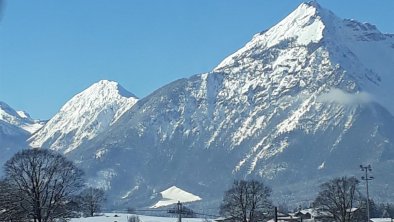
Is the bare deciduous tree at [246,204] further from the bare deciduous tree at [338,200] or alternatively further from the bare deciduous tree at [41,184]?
the bare deciduous tree at [41,184]

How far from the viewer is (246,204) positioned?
487 ft

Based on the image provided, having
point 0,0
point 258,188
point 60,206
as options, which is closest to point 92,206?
point 258,188

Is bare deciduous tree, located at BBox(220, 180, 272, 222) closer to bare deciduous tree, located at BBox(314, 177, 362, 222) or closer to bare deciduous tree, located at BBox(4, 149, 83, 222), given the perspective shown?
bare deciduous tree, located at BBox(314, 177, 362, 222)

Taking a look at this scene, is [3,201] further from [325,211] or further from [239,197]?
[325,211]

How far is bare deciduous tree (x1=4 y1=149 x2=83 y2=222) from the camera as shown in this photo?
361 feet

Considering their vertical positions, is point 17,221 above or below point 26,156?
below

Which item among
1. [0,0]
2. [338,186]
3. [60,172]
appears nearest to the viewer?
[0,0]

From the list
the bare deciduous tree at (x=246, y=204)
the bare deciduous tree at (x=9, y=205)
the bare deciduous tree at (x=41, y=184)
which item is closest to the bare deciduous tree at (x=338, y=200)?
the bare deciduous tree at (x=246, y=204)

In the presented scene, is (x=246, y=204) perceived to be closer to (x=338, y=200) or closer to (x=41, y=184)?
(x=338, y=200)

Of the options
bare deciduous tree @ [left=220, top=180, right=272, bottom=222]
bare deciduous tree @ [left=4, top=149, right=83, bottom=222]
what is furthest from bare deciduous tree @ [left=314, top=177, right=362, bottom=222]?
bare deciduous tree @ [left=4, top=149, right=83, bottom=222]

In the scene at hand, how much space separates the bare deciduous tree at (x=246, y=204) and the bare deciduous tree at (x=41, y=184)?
3732 cm

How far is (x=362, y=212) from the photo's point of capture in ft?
547

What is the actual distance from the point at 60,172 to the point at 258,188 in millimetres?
48510

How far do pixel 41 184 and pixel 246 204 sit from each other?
45.3 metres
